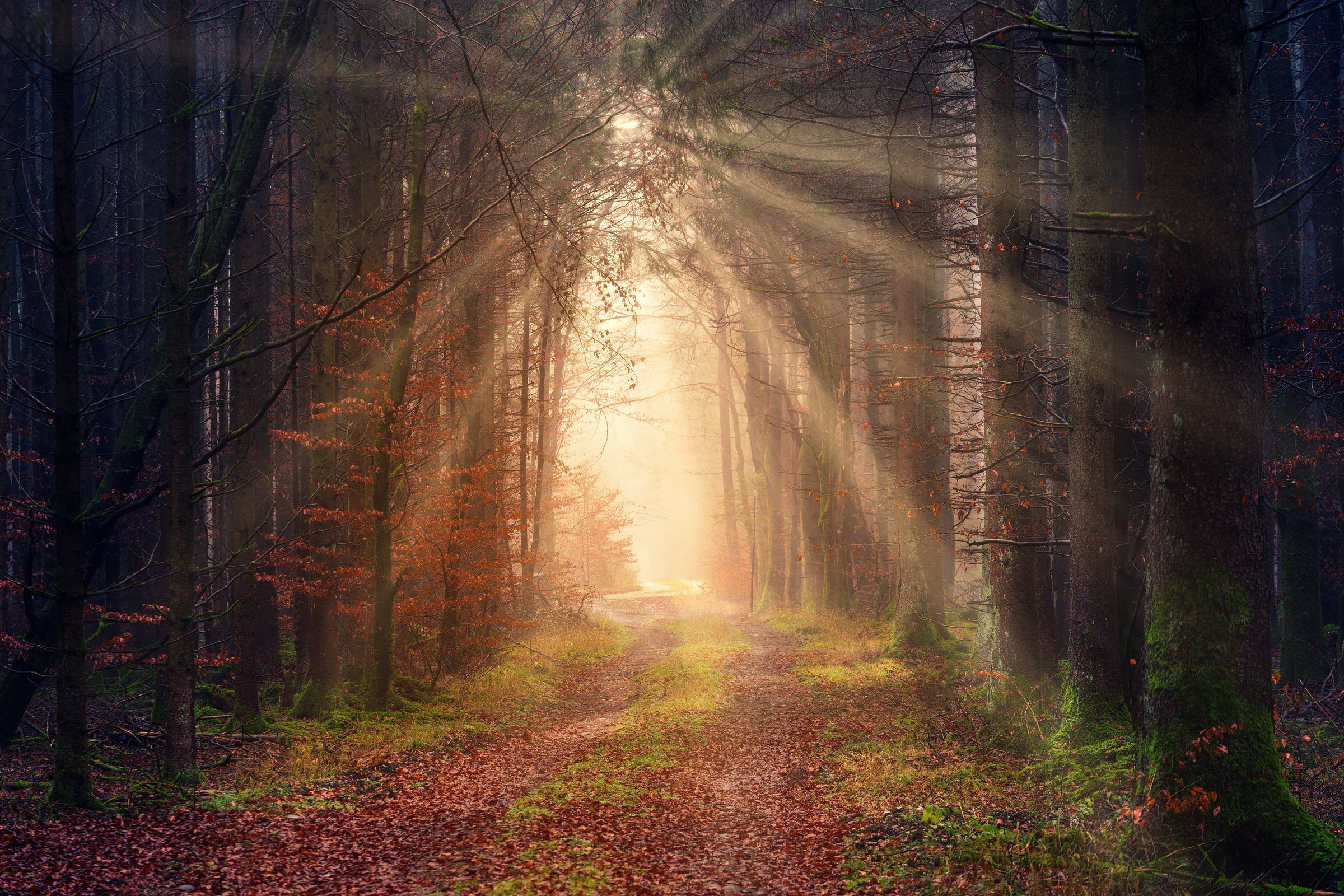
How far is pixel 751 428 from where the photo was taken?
29641 mm

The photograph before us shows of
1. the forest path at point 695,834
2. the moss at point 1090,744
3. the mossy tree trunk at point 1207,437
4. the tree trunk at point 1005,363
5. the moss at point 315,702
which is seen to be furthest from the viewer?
the moss at point 315,702

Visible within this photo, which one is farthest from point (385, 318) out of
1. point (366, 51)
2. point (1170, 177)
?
point (1170, 177)

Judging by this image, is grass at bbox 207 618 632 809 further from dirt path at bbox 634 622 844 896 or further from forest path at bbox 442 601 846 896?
dirt path at bbox 634 622 844 896

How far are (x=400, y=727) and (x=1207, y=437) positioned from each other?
9.83 metres

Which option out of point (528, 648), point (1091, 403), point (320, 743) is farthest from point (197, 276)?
point (528, 648)

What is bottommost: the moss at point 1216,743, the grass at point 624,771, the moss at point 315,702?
the grass at point 624,771

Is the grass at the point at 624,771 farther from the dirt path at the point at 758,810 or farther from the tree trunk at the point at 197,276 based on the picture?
the tree trunk at the point at 197,276

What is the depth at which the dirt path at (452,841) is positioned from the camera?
5695 millimetres

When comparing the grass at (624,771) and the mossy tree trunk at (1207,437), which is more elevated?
the mossy tree trunk at (1207,437)

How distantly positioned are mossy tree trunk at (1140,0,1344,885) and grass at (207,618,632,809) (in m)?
7.22

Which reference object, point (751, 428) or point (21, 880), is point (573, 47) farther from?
point (751, 428)

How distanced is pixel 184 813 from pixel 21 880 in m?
1.69

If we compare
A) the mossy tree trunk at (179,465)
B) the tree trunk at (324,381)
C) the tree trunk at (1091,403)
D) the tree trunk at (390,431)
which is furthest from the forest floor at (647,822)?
the tree trunk at (324,381)

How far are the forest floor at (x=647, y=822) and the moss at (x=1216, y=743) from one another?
0.58 metres
